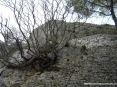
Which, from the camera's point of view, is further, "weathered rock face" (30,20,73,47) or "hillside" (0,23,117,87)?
"weathered rock face" (30,20,73,47)

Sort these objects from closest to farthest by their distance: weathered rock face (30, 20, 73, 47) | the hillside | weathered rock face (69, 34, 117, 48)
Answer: the hillside < weathered rock face (30, 20, 73, 47) < weathered rock face (69, 34, 117, 48)

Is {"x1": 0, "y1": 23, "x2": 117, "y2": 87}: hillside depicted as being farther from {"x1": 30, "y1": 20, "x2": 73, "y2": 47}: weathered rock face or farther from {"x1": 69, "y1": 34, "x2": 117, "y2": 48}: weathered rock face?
{"x1": 30, "y1": 20, "x2": 73, "y2": 47}: weathered rock face

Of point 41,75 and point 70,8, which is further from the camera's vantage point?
point 70,8

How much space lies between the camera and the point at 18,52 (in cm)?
1192

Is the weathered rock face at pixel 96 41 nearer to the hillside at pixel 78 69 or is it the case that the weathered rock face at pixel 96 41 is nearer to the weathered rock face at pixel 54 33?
the hillside at pixel 78 69

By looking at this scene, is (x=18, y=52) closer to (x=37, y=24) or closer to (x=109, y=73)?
(x=37, y=24)

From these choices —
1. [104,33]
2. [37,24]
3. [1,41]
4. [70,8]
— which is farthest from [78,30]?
[1,41]

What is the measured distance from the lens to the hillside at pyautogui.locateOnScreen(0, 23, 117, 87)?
930 centimetres

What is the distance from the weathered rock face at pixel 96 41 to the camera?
11.4m

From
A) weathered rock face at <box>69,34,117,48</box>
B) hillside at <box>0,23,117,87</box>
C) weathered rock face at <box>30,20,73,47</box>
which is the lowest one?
hillside at <box>0,23,117,87</box>

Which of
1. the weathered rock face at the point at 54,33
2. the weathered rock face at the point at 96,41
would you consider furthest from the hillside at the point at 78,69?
the weathered rock face at the point at 54,33

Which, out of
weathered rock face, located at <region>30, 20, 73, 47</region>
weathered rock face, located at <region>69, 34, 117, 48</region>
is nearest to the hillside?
weathered rock face, located at <region>69, 34, 117, 48</region>

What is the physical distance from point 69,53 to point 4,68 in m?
2.71

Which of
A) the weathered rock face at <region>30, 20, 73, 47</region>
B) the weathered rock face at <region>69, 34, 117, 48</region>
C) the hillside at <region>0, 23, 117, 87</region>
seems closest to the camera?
the hillside at <region>0, 23, 117, 87</region>
